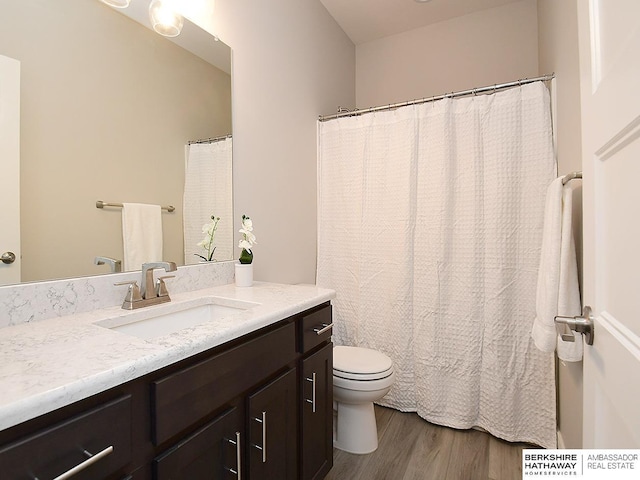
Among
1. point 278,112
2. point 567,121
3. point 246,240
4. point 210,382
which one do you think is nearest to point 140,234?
point 246,240

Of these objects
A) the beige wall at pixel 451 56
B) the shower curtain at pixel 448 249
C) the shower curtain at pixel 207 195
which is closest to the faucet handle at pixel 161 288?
the shower curtain at pixel 207 195

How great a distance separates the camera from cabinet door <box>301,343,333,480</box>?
1.26 m

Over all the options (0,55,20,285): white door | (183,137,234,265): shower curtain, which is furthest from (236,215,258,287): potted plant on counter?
(0,55,20,285): white door

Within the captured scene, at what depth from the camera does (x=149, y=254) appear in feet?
4.22

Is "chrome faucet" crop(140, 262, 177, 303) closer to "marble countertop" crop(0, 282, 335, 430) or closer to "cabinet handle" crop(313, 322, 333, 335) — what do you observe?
"marble countertop" crop(0, 282, 335, 430)

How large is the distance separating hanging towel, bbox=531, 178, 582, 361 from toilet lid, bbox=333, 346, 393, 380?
73 cm

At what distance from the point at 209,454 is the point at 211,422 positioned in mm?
79

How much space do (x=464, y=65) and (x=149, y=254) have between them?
2.60 m

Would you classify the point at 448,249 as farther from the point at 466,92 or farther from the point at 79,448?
the point at 79,448

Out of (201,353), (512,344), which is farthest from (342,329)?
(201,353)

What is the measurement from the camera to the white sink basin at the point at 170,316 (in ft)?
3.45

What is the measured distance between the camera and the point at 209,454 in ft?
2.77

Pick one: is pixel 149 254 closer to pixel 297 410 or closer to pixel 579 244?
pixel 297 410

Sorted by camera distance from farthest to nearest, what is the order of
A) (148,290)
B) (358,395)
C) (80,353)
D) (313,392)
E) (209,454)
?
(358,395) < (313,392) < (148,290) < (209,454) < (80,353)
